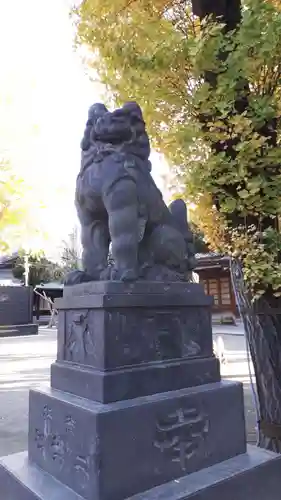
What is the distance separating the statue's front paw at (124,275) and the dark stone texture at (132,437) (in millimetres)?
651

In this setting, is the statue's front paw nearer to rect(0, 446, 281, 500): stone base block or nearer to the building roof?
rect(0, 446, 281, 500): stone base block

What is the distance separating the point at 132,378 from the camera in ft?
6.71

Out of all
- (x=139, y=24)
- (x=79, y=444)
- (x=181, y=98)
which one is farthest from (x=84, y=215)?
(x=139, y=24)

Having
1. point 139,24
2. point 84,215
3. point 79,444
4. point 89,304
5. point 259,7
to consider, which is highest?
point 139,24

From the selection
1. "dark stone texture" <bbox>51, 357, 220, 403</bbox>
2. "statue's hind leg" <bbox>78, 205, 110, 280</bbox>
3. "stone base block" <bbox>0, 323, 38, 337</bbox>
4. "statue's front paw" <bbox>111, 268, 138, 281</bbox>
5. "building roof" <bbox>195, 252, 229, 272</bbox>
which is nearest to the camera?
"dark stone texture" <bbox>51, 357, 220, 403</bbox>

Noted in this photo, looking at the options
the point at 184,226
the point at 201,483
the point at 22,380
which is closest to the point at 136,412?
the point at 201,483

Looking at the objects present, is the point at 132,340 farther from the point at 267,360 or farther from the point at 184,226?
the point at 267,360

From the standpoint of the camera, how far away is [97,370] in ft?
6.58

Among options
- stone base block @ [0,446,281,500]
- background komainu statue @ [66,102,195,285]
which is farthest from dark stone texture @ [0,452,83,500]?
background komainu statue @ [66,102,195,285]

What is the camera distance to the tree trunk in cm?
308

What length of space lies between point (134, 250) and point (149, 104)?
1.63 metres

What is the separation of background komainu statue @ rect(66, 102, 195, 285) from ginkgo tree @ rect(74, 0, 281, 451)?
72 centimetres

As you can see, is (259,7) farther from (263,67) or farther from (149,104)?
(149,104)

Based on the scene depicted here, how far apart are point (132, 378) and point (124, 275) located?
56cm
